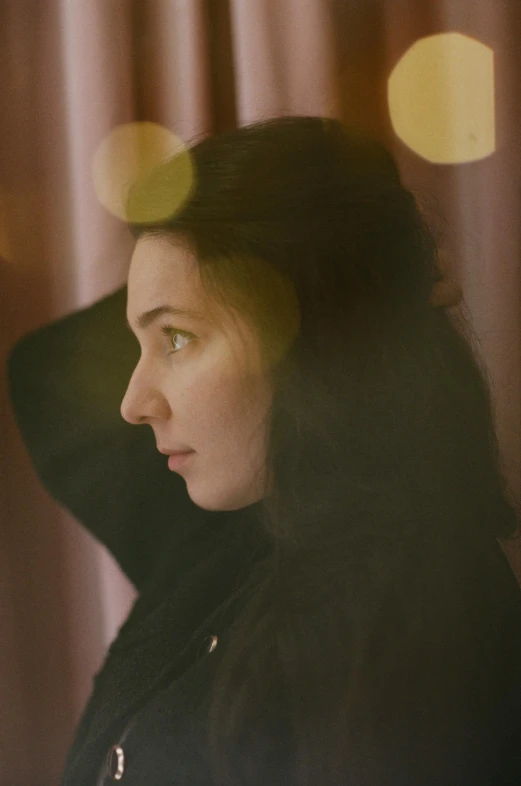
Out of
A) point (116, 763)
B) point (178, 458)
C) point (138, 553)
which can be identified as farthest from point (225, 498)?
→ point (116, 763)

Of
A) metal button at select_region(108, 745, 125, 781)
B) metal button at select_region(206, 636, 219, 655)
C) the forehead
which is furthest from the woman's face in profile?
metal button at select_region(108, 745, 125, 781)

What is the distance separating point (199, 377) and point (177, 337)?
5 centimetres

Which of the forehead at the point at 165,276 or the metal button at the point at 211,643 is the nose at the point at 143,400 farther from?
the metal button at the point at 211,643

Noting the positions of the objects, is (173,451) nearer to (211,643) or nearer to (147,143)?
(211,643)

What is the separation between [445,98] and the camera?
695mm

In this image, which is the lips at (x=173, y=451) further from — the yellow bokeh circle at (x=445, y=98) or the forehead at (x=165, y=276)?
the yellow bokeh circle at (x=445, y=98)

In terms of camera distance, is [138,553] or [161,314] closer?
[161,314]

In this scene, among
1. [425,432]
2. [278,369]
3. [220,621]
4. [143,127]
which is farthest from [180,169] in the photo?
[220,621]

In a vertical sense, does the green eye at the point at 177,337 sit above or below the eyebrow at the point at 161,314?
below

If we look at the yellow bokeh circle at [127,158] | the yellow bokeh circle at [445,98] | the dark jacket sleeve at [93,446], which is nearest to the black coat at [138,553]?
the dark jacket sleeve at [93,446]

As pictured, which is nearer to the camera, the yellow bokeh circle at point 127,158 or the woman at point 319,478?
the woman at point 319,478

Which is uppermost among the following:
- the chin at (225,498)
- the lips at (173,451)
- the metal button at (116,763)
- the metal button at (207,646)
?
the lips at (173,451)

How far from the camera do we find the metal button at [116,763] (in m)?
0.66

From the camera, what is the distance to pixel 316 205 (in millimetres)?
631
